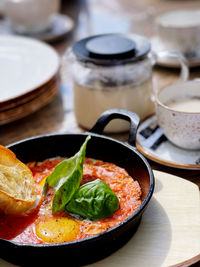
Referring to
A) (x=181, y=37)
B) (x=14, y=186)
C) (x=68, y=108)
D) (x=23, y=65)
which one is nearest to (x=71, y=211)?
(x=14, y=186)

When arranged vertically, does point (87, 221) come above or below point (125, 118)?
below

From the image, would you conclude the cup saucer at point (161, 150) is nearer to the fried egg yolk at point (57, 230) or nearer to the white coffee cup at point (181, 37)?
the fried egg yolk at point (57, 230)

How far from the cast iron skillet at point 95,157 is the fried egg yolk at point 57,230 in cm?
8

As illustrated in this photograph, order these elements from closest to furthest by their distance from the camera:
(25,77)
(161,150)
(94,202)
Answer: (94,202) → (161,150) → (25,77)

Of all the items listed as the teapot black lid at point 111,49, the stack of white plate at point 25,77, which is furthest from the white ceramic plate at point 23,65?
the teapot black lid at point 111,49

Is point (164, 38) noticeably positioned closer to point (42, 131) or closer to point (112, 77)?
point (112, 77)

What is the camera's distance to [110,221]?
1117 mm

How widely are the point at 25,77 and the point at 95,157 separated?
2.22ft

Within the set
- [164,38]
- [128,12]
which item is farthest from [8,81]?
[128,12]

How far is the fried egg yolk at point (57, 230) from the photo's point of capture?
1.08m

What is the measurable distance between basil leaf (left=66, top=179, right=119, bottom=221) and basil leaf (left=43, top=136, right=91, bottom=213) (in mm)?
21

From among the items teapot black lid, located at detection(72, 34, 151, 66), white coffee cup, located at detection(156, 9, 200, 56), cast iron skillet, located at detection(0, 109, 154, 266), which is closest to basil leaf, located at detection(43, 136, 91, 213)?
cast iron skillet, located at detection(0, 109, 154, 266)

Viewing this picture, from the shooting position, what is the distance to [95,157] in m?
1.39

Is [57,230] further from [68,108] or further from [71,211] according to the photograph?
[68,108]
